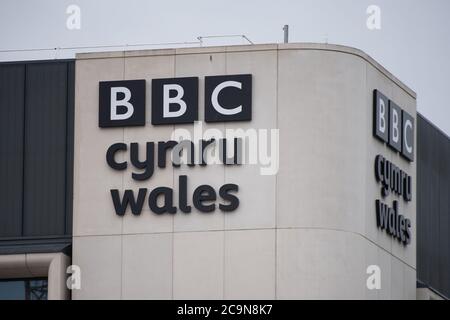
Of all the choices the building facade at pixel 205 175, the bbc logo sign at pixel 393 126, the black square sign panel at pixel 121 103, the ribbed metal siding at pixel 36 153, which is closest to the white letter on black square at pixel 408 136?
the bbc logo sign at pixel 393 126

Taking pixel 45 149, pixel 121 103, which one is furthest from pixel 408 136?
pixel 45 149

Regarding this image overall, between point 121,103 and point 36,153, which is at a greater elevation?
point 121,103

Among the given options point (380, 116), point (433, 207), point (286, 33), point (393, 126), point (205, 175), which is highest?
point (286, 33)

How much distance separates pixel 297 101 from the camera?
6056cm

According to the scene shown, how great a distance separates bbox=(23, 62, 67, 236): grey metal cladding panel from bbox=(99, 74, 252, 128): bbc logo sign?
67.1 inches

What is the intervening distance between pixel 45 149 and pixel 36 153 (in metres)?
0.32

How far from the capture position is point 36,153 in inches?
2450

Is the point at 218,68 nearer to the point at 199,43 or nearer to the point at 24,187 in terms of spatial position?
the point at 199,43

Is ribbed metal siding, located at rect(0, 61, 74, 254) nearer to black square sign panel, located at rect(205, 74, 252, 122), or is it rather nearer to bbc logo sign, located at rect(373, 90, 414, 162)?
black square sign panel, located at rect(205, 74, 252, 122)

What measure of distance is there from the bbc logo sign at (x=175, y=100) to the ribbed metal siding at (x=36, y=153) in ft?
5.10

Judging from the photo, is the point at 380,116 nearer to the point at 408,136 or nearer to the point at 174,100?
the point at 408,136

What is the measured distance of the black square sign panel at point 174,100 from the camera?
6072 centimetres

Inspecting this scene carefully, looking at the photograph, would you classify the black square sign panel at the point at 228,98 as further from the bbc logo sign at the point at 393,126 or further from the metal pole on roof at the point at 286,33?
the bbc logo sign at the point at 393,126
